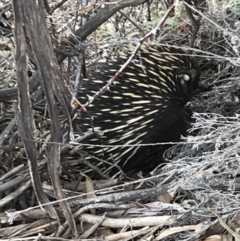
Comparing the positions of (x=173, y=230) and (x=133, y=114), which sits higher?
(x=133, y=114)

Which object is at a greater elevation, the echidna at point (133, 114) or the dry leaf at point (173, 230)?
the echidna at point (133, 114)

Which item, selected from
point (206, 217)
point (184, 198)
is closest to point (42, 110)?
point (184, 198)

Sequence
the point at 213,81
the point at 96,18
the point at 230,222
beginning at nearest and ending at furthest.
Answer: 1. the point at 230,222
2. the point at 96,18
3. the point at 213,81

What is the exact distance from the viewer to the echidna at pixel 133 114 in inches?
84.9

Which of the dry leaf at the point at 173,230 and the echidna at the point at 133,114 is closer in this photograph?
the dry leaf at the point at 173,230

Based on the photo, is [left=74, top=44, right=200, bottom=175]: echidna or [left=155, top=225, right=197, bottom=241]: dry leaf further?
[left=74, top=44, right=200, bottom=175]: echidna

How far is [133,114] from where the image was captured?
2174mm

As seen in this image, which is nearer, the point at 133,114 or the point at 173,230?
the point at 173,230

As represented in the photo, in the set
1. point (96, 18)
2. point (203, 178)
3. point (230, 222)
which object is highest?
point (96, 18)

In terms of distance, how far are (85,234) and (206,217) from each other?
0.38 m

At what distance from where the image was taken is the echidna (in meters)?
2.16

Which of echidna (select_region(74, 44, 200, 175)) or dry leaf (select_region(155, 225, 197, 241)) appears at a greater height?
echidna (select_region(74, 44, 200, 175))

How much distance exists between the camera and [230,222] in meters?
1.66

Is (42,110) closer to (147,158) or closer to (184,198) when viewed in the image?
(147,158)
